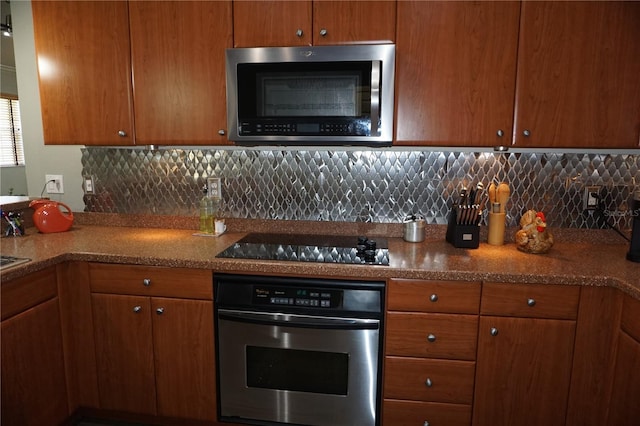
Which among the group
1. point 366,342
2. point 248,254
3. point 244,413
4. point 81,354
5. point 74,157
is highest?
point 74,157

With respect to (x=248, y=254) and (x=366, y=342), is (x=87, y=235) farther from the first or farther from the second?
(x=366, y=342)

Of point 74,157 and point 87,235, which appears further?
point 74,157

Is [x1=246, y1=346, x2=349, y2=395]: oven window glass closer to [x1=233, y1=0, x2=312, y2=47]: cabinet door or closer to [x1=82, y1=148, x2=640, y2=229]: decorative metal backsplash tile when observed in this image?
[x1=82, y1=148, x2=640, y2=229]: decorative metal backsplash tile

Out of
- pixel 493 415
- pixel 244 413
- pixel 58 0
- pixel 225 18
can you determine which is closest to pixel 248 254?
pixel 244 413

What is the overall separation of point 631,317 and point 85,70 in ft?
8.45

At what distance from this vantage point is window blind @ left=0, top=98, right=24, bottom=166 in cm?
554

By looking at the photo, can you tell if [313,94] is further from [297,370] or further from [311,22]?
[297,370]

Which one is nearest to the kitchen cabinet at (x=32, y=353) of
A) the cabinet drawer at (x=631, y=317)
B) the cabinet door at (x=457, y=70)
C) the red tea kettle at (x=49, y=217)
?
the red tea kettle at (x=49, y=217)

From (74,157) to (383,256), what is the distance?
6.34 ft

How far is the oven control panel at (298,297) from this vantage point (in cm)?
166

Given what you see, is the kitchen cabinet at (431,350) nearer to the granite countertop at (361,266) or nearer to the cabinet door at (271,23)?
the granite countertop at (361,266)

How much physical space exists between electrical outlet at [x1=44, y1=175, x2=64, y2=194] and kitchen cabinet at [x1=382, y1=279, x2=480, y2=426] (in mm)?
2071

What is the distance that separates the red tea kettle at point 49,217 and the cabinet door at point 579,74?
236 centimetres

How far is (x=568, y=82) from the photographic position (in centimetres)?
170
